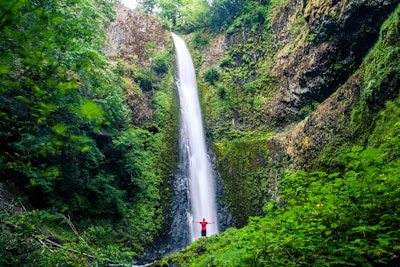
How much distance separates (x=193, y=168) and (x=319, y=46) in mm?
7823

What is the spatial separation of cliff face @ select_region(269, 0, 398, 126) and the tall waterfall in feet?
14.0

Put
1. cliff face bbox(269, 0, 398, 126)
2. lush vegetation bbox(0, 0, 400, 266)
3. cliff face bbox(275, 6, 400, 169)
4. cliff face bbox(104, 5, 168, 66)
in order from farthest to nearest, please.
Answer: cliff face bbox(104, 5, 168, 66)
cliff face bbox(269, 0, 398, 126)
cliff face bbox(275, 6, 400, 169)
lush vegetation bbox(0, 0, 400, 266)

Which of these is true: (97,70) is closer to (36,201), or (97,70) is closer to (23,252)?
(36,201)

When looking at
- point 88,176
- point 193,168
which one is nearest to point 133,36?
point 193,168

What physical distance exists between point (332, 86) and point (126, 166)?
29.1 feet

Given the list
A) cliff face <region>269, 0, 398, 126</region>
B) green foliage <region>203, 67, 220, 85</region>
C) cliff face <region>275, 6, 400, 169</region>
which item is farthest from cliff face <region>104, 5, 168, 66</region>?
cliff face <region>275, 6, 400, 169</region>

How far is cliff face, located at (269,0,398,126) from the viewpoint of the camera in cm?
903

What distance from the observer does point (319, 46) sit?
1088 cm

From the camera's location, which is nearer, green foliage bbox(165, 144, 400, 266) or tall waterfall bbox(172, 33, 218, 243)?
green foliage bbox(165, 144, 400, 266)

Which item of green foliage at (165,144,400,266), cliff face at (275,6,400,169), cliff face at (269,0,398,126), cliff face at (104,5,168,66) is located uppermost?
cliff face at (104,5,168,66)

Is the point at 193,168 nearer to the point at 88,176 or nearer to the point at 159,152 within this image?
the point at 159,152

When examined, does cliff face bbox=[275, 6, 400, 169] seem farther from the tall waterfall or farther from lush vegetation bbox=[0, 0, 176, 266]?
lush vegetation bbox=[0, 0, 176, 266]

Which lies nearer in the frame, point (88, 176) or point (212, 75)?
point (88, 176)

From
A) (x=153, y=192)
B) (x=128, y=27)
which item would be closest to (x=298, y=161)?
(x=153, y=192)
